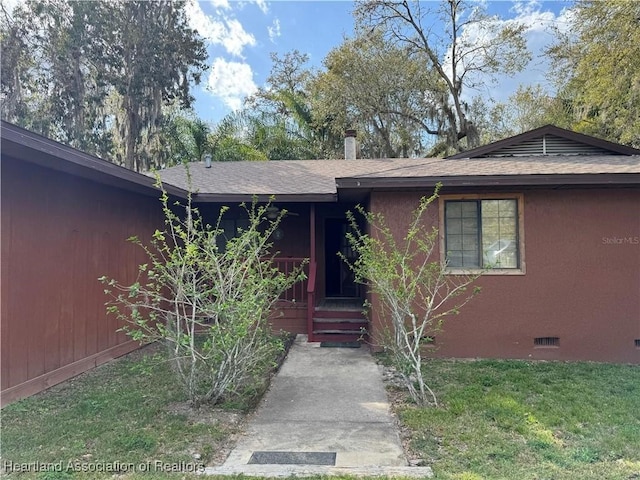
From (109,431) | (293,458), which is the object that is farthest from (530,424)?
(109,431)

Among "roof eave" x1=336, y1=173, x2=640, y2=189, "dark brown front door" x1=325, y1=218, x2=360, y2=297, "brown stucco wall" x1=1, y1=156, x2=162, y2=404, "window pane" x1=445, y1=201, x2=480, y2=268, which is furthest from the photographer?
"dark brown front door" x1=325, y1=218, x2=360, y2=297

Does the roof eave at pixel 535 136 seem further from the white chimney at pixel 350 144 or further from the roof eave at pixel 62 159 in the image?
the roof eave at pixel 62 159

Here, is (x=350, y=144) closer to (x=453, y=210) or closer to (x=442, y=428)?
(x=453, y=210)

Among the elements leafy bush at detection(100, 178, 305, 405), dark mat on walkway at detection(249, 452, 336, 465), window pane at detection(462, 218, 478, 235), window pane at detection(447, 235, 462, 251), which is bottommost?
dark mat on walkway at detection(249, 452, 336, 465)

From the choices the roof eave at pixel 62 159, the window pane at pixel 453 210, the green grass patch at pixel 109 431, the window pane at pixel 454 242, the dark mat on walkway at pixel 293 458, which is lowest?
the dark mat on walkway at pixel 293 458

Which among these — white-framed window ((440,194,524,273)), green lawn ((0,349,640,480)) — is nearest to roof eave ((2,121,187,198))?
green lawn ((0,349,640,480))

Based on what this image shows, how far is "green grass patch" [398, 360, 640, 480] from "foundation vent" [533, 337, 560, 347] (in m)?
0.66

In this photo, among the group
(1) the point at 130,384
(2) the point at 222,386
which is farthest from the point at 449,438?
(1) the point at 130,384

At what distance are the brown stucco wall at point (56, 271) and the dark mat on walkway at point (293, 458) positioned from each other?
112 inches

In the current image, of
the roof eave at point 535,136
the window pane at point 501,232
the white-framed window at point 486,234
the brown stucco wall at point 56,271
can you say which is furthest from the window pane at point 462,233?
the brown stucco wall at point 56,271

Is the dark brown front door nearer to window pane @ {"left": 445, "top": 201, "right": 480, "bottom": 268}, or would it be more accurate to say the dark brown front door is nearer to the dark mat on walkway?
window pane @ {"left": 445, "top": 201, "right": 480, "bottom": 268}

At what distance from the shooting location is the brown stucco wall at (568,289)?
5934 mm

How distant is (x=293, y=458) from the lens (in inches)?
124

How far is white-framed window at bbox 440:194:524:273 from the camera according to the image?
20.0ft
